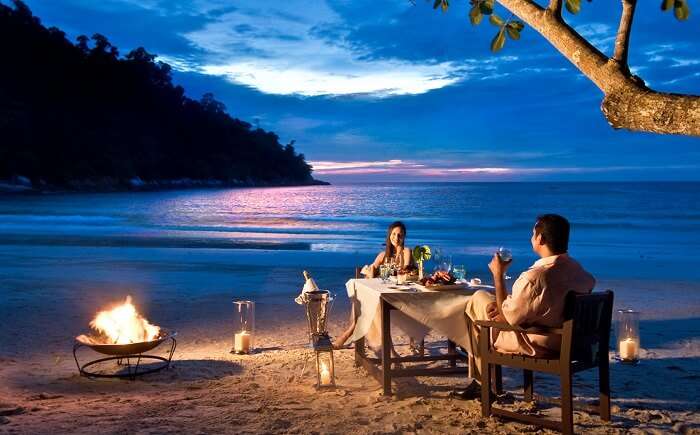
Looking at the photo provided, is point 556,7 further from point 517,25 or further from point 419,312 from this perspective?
point 419,312

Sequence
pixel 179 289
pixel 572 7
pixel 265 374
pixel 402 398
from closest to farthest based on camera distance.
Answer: pixel 572 7, pixel 402 398, pixel 265 374, pixel 179 289

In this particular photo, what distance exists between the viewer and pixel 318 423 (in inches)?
170

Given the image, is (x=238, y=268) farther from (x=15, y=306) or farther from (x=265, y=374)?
→ (x=265, y=374)

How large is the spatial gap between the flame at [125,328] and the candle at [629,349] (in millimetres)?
4259

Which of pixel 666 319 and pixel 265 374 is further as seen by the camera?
pixel 666 319

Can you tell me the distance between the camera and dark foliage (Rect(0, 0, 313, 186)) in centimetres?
7794

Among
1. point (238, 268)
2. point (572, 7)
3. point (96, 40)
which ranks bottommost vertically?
point (238, 268)

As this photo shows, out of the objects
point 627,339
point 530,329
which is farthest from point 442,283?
point 627,339

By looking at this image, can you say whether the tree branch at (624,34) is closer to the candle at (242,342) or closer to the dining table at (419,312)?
the dining table at (419,312)

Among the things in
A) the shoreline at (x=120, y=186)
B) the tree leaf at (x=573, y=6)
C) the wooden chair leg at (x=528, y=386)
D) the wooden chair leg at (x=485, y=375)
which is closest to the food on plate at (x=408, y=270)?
the wooden chair leg at (x=528, y=386)

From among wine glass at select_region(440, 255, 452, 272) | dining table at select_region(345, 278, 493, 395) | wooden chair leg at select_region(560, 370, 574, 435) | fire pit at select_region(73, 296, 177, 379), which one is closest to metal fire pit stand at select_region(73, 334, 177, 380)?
fire pit at select_region(73, 296, 177, 379)

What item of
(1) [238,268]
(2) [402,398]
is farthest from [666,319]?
(1) [238,268]

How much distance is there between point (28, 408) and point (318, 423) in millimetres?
2097

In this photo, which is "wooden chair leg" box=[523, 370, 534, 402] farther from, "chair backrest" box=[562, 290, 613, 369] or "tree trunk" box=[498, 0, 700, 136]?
"tree trunk" box=[498, 0, 700, 136]
